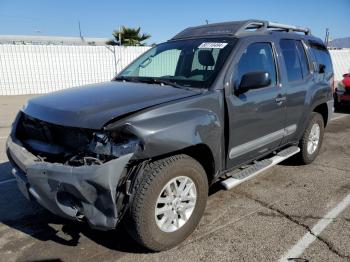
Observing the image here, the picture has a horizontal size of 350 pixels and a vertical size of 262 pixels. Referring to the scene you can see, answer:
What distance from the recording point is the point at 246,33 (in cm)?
416

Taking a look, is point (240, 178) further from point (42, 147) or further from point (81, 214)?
point (42, 147)

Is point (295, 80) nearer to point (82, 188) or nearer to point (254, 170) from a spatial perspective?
point (254, 170)

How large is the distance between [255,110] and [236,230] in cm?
130

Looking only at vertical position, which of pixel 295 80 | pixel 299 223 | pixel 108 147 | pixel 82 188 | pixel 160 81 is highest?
Result: pixel 160 81

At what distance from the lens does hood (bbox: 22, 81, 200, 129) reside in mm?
2877

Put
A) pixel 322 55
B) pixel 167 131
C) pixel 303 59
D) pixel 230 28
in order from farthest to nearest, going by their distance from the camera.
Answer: pixel 322 55 < pixel 303 59 < pixel 230 28 < pixel 167 131

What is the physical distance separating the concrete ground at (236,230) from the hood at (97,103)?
118cm

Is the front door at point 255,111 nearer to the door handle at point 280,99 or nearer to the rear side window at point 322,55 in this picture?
the door handle at point 280,99

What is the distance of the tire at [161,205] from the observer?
2.81 m

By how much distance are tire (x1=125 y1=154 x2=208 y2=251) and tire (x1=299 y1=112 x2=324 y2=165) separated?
249 centimetres

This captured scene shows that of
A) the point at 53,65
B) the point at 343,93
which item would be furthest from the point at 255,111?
the point at 53,65

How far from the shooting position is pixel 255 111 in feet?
12.8

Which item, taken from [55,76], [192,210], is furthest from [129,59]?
[192,210]

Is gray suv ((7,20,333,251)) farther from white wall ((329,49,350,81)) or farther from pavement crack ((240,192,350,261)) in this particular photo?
white wall ((329,49,350,81))
